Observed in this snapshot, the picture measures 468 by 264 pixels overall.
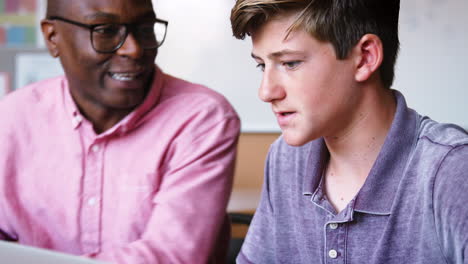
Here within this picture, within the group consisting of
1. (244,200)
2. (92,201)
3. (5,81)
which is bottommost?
(244,200)

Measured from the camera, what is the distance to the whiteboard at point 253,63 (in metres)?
2.00

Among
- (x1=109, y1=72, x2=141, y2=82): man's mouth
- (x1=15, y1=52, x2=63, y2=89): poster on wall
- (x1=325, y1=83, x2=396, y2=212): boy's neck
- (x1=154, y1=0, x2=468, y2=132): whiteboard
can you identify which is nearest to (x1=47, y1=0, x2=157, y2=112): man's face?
(x1=109, y1=72, x2=141, y2=82): man's mouth

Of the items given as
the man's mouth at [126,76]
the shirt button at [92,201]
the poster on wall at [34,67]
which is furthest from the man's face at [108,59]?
the poster on wall at [34,67]

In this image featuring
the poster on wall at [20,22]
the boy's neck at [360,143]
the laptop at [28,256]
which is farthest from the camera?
the poster on wall at [20,22]

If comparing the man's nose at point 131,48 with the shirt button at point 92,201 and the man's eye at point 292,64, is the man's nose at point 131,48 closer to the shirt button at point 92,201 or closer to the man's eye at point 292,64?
the shirt button at point 92,201

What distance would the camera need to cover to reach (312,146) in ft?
3.06

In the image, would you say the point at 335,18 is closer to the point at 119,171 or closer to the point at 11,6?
the point at 119,171

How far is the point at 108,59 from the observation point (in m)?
1.14

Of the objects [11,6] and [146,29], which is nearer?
[146,29]

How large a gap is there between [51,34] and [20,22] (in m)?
1.42

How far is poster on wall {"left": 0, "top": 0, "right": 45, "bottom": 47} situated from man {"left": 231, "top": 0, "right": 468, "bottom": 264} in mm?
1871

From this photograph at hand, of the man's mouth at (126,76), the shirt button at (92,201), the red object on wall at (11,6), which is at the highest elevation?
the red object on wall at (11,6)

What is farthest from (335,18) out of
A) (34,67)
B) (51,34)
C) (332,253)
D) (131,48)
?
(34,67)

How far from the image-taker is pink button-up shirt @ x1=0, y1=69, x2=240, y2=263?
3.64 ft
